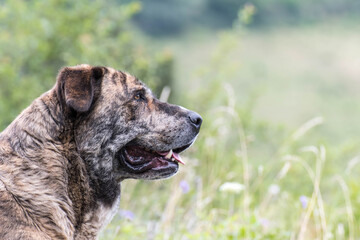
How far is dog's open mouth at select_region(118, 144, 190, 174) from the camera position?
3.45 meters

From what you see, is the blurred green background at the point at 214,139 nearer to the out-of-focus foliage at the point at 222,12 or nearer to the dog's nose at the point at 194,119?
the dog's nose at the point at 194,119

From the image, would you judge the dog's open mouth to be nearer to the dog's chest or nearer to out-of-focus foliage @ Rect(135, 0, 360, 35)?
the dog's chest

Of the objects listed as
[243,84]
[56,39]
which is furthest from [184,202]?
[243,84]

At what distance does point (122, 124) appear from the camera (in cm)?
340

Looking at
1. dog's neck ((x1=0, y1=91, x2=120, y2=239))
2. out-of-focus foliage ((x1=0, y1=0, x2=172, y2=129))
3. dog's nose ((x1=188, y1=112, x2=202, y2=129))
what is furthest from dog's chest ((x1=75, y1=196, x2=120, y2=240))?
out-of-focus foliage ((x1=0, y1=0, x2=172, y2=129))

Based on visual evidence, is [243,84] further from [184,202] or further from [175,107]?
[175,107]

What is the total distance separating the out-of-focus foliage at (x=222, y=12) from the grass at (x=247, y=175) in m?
2.95

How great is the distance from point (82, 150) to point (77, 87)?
0.38 metres

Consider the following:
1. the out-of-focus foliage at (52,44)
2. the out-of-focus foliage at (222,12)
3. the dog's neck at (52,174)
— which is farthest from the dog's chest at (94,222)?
the out-of-focus foliage at (222,12)

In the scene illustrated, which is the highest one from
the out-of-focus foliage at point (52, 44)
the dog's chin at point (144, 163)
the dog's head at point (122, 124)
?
the dog's head at point (122, 124)

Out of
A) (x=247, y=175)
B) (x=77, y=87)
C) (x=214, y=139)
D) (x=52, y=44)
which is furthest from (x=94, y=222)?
(x=52, y=44)

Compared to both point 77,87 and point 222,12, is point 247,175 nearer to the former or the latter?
point 77,87

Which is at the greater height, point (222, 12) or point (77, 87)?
point (77, 87)

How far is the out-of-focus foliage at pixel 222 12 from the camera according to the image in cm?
2352
